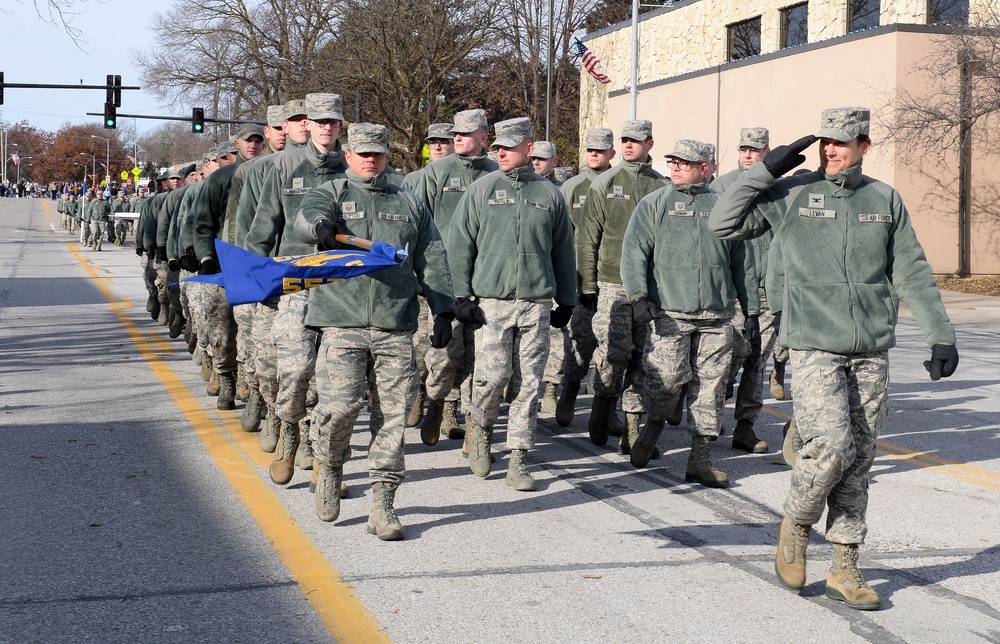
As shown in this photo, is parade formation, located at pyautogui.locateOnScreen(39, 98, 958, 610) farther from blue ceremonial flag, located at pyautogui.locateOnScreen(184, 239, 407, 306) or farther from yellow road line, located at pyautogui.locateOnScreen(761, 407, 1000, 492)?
yellow road line, located at pyautogui.locateOnScreen(761, 407, 1000, 492)

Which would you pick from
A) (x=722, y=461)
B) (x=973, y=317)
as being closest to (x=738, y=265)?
(x=722, y=461)

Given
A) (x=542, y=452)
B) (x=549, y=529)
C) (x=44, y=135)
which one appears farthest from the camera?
(x=44, y=135)

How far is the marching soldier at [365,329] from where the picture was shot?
20.7 ft

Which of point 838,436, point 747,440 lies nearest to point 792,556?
point 838,436

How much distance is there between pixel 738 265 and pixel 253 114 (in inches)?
1895

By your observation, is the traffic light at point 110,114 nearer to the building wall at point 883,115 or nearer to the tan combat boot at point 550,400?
the building wall at point 883,115

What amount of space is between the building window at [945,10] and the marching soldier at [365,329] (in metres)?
21.6

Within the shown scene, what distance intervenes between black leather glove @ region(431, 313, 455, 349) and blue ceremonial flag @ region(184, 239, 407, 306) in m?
0.61

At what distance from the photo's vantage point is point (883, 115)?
83.0 ft

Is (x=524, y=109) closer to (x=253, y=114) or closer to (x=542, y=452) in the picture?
(x=253, y=114)

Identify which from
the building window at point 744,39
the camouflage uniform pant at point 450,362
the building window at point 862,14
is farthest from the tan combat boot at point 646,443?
the building window at point 744,39

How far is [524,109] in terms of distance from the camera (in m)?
50.3

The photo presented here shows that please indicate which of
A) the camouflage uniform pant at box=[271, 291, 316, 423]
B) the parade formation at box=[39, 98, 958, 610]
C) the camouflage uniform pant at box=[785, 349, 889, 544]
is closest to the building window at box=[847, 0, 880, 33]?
the parade formation at box=[39, 98, 958, 610]

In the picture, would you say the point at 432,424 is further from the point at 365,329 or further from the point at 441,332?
the point at 365,329
